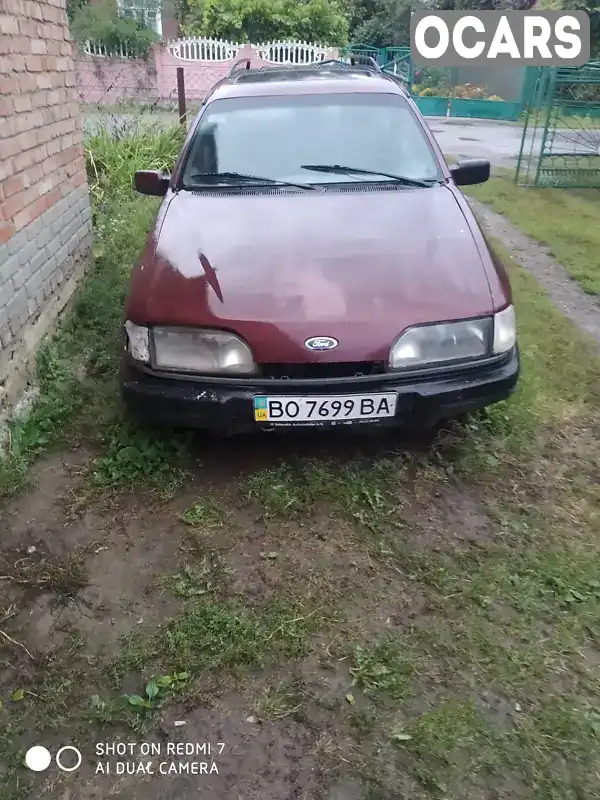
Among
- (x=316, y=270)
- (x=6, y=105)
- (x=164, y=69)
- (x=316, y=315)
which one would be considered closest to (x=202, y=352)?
(x=316, y=315)

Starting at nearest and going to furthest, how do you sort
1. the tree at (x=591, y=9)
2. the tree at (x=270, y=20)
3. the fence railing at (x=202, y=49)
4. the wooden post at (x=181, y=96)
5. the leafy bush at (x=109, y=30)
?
the wooden post at (x=181, y=96) < the leafy bush at (x=109, y=30) < the fence railing at (x=202, y=49) < the tree at (x=591, y=9) < the tree at (x=270, y=20)

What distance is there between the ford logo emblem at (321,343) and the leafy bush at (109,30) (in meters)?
16.4

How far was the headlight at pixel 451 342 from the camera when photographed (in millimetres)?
2527

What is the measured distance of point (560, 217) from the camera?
7.45 meters

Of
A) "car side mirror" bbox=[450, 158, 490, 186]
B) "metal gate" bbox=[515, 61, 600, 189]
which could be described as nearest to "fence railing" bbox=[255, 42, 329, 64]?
"metal gate" bbox=[515, 61, 600, 189]

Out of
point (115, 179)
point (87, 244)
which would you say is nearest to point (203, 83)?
point (115, 179)

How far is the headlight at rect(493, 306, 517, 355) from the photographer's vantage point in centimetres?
262

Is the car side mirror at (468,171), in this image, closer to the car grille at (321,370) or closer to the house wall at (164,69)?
the car grille at (321,370)

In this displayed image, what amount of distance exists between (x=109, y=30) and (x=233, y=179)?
1637 centimetres

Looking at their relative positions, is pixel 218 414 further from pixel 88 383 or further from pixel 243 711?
pixel 88 383

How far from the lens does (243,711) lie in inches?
75.7

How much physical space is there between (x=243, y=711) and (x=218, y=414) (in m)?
1.09

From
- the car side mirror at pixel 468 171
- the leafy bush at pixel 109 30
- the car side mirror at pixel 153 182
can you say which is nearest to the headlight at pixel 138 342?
the car side mirror at pixel 153 182

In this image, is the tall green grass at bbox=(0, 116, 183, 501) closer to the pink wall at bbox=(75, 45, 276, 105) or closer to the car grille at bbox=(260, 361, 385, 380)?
the car grille at bbox=(260, 361, 385, 380)
